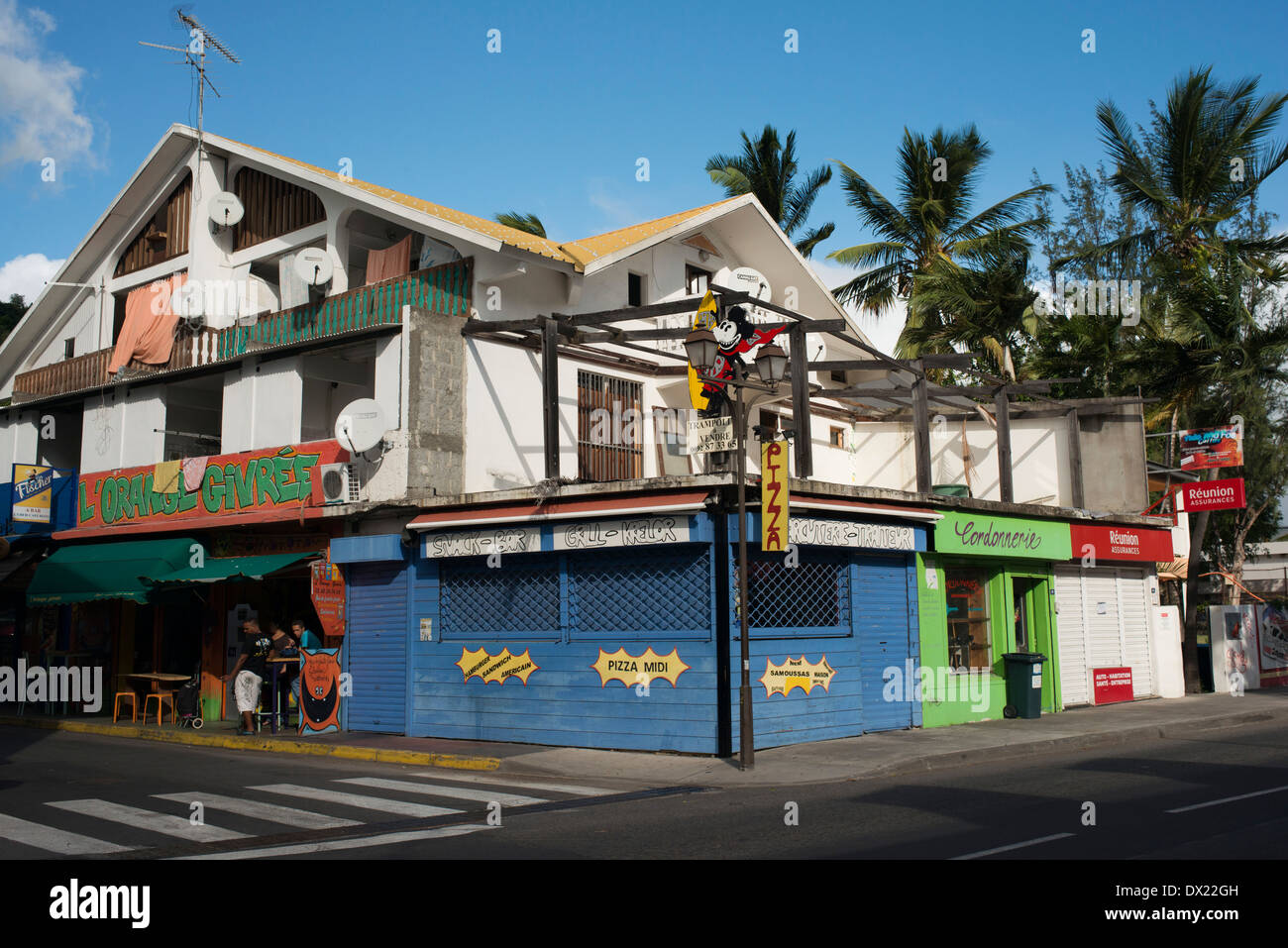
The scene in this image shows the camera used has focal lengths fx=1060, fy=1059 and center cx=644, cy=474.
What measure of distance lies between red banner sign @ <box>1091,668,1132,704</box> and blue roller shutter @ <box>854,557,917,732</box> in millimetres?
5661

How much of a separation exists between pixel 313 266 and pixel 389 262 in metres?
1.36

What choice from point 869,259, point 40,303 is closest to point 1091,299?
point 869,259

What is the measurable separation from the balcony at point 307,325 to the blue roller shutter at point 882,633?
26.1 ft

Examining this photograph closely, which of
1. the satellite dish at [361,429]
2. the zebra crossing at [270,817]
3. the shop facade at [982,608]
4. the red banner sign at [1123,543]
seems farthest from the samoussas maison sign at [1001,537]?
the satellite dish at [361,429]

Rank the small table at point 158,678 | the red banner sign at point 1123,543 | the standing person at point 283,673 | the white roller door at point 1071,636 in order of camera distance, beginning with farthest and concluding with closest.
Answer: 1. the red banner sign at point 1123,543
2. the white roller door at point 1071,636
3. the small table at point 158,678
4. the standing person at point 283,673

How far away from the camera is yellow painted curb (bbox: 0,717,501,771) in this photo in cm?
1409

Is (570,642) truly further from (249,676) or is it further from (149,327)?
(149,327)

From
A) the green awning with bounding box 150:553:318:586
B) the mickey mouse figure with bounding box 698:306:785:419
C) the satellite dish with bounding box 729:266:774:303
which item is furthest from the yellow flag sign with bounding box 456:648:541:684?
the satellite dish with bounding box 729:266:774:303

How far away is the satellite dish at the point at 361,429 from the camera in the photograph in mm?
16641

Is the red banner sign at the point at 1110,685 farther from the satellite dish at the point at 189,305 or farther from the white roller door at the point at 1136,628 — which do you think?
the satellite dish at the point at 189,305

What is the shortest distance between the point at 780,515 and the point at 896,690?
183 inches

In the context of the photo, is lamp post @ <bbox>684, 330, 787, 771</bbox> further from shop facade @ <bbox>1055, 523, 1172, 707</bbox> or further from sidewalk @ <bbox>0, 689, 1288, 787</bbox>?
shop facade @ <bbox>1055, 523, 1172, 707</bbox>

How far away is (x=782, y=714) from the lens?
14.4 m

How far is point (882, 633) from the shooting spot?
16234 mm
